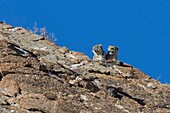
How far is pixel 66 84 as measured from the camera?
16.0m

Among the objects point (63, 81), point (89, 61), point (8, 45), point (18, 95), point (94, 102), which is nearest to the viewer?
point (18, 95)

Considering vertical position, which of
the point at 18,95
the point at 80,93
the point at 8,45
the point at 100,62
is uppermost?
the point at 100,62

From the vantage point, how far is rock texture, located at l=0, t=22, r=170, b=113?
563 inches

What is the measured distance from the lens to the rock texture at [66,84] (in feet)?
47.0

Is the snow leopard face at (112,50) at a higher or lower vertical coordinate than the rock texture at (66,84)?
higher

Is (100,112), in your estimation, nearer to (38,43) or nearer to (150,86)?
(150,86)

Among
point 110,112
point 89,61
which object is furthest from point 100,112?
point 89,61

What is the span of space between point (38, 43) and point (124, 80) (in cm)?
413

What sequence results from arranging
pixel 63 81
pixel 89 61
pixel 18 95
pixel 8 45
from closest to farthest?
pixel 18 95 → pixel 63 81 → pixel 8 45 → pixel 89 61

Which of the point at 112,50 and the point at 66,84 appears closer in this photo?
the point at 66,84

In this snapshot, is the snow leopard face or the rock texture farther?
the snow leopard face

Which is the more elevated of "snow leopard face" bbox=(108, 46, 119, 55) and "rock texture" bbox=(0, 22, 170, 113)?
"snow leopard face" bbox=(108, 46, 119, 55)

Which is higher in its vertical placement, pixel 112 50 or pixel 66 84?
pixel 112 50

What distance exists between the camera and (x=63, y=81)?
53.5 ft
